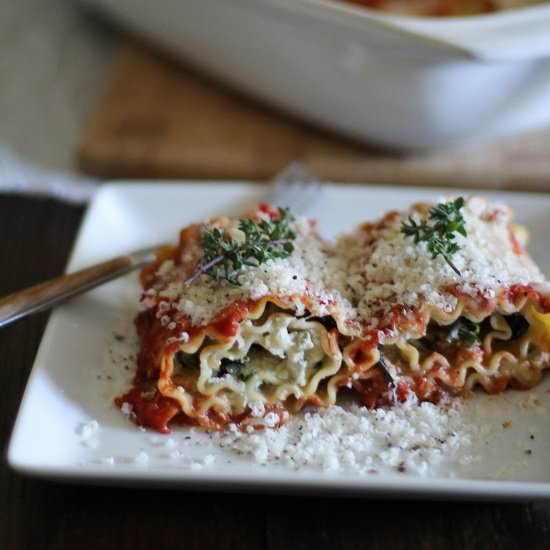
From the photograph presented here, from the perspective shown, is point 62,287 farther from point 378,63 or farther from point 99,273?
point 378,63

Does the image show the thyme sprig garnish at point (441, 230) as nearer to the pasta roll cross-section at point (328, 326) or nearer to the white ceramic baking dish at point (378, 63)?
the pasta roll cross-section at point (328, 326)

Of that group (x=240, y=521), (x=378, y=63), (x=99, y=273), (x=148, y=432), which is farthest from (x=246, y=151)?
(x=240, y=521)

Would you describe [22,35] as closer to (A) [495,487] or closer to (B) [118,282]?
(B) [118,282]

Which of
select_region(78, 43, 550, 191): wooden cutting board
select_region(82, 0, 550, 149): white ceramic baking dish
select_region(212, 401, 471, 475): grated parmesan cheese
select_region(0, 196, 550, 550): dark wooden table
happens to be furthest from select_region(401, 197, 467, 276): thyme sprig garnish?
select_region(78, 43, 550, 191): wooden cutting board

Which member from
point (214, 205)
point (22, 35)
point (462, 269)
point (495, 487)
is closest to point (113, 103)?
point (22, 35)

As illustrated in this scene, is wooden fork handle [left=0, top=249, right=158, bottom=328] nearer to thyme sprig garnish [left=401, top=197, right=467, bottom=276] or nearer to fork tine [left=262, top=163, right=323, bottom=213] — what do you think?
fork tine [left=262, top=163, right=323, bottom=213]

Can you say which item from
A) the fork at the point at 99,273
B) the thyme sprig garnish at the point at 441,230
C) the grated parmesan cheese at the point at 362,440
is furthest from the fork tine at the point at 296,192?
the grated parmesan cheese at the point at 362,440
